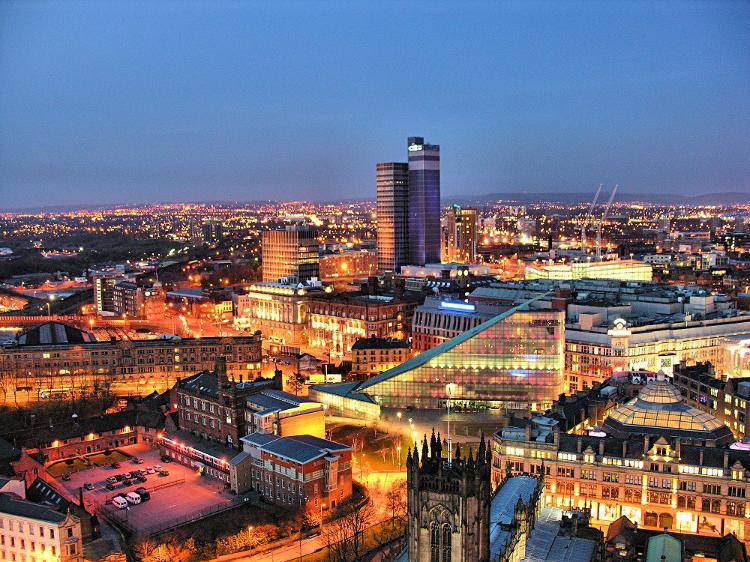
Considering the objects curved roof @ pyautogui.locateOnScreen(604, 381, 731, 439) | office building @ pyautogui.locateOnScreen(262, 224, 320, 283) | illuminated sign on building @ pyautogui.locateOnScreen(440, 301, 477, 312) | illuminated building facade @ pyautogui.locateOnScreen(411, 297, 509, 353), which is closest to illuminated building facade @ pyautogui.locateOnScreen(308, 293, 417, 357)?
illuminated building facade @ pyautogui.locateOnScreen(411, 297, 509, 353)

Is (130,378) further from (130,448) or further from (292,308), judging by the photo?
(292,308)

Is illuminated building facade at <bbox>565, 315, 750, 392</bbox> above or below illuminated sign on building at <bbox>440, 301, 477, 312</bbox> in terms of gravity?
below

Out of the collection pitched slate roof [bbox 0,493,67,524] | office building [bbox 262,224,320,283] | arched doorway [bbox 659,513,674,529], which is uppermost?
office building [bbox 262,224,320,283]

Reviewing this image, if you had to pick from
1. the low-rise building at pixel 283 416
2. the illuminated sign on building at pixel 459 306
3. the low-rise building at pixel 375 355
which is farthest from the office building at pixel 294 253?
the low-rise building at pixel 283 416

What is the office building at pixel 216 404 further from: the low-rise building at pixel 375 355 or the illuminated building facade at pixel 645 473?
the illuminated building facade at pixel 645 473

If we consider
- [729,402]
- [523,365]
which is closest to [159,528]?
[523,365]

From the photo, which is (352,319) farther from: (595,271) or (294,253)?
(595,271)

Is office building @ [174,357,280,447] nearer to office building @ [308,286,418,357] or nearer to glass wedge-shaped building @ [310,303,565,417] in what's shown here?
glass wedge-shaped building @ [310,303,565,417]
